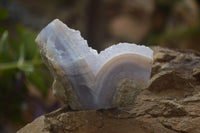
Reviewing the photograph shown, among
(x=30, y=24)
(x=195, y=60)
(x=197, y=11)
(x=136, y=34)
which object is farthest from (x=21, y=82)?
(x=197, y=11)

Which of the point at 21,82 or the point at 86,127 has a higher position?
the point at 21,82

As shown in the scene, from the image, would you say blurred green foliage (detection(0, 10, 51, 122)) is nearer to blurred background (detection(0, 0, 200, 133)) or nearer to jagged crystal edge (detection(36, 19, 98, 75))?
blurred background (detection(0, 0, 200, 133))

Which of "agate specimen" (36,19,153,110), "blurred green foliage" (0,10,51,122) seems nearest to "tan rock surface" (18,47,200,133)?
"agate specimen" (36,19,153,110)

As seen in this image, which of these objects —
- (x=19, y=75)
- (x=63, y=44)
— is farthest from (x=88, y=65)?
(x=19, y=75)

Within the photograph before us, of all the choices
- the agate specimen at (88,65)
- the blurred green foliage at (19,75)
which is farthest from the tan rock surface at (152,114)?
the blurred green foliage at (19,75)

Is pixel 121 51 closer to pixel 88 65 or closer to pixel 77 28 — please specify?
pixel 88 65

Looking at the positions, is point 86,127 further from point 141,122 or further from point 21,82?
point 21,82

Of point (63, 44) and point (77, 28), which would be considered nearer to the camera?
point (63, 44)
